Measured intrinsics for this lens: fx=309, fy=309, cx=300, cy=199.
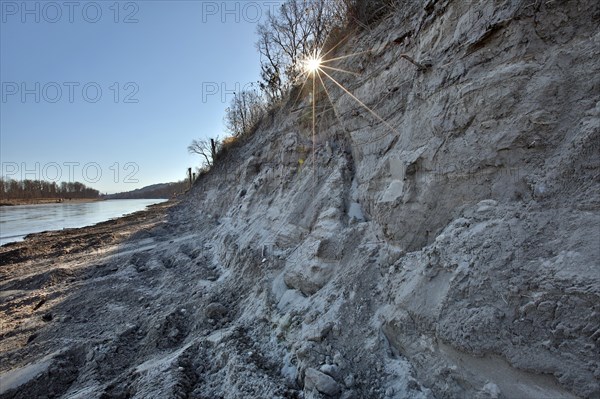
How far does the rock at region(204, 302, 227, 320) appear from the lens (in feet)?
13.8

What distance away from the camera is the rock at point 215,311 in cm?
421

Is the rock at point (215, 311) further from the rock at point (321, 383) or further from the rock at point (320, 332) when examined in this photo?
the rock at point (321, 383)

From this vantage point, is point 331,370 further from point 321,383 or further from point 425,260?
point 425,260

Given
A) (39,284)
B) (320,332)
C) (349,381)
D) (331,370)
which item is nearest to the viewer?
(349,381)

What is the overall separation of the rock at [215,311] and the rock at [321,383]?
6.82 feet

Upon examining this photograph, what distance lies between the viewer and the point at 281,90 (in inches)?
694

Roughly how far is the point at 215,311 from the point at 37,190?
93.6m

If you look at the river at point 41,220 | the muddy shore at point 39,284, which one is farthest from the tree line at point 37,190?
the muddy shore at point 39,284

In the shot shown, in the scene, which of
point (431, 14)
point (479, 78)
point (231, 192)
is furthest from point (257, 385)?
point (231, 192)

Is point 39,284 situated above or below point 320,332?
below

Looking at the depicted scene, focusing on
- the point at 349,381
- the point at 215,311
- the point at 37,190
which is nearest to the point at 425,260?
the point at 349,381

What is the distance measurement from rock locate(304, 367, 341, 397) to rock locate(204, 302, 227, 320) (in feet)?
6.82

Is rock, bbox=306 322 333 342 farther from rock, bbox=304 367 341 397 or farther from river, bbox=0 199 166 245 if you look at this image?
river, bbox=0 199 166 245

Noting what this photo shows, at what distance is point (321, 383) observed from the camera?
2373 mm
